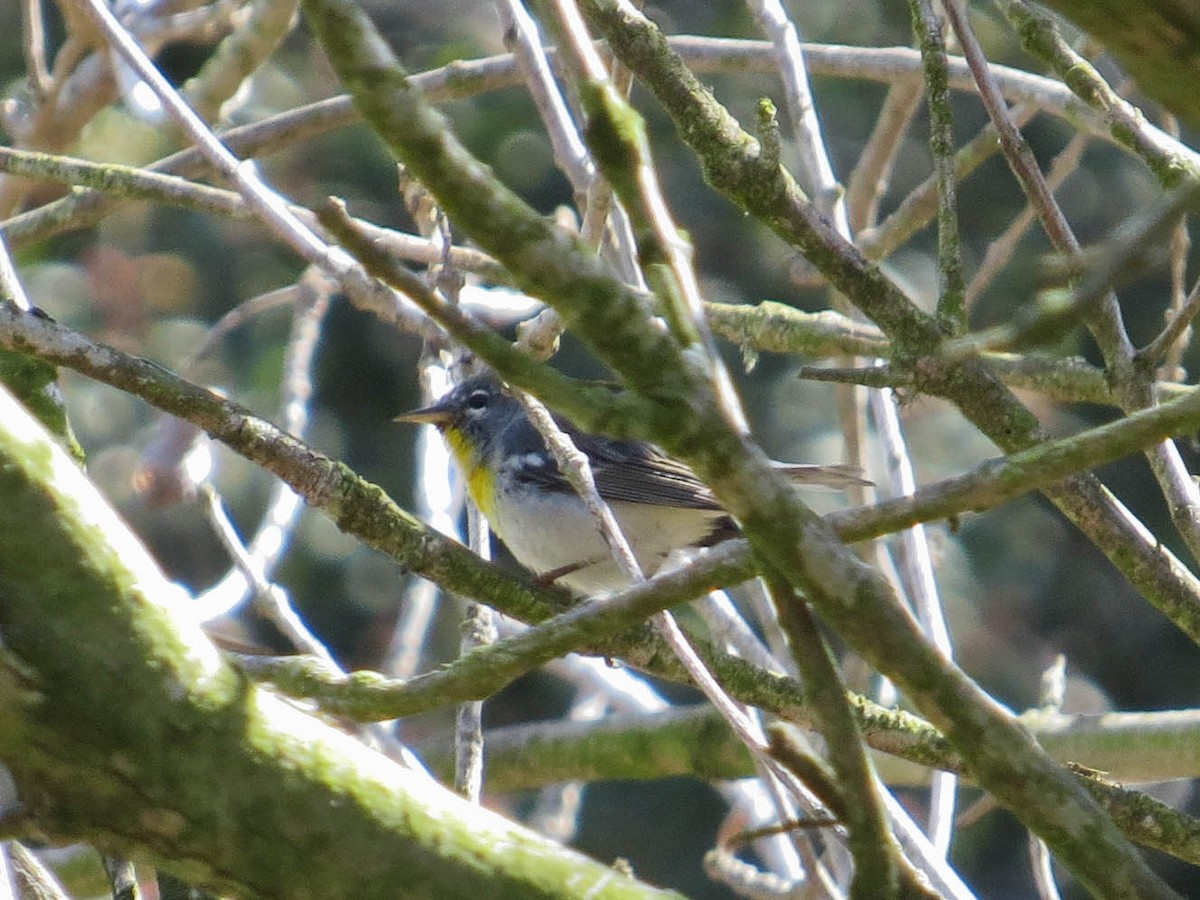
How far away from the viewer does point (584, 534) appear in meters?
5.59

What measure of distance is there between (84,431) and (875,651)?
25.9 ft

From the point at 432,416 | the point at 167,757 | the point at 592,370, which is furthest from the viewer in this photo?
the point at 592,370

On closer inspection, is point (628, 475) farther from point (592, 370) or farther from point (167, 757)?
point (167, 757)

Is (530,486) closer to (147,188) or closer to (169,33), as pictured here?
(169,33)

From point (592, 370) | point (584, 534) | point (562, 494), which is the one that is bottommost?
point (584, 534)

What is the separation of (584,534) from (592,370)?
292cm

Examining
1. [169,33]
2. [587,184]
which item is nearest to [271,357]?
[169,33]

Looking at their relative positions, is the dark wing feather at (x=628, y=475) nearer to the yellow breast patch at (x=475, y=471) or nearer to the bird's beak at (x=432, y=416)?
the yellow breast patch at (x=475, y=471)

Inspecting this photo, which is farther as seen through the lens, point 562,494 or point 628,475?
point 628,475

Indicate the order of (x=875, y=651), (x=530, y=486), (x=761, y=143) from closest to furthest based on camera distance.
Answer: (x=875, y=651), (x=761, y=143), (x=530, y=486)

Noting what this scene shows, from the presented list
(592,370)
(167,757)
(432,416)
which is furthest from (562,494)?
(167,757)

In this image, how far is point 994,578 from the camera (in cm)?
909

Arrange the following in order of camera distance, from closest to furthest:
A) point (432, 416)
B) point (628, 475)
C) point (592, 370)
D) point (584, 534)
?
point (432, 416), point (584, 534), point (628, 475), point (592, 370)

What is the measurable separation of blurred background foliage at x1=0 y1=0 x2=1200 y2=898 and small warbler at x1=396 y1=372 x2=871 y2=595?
2313mm
